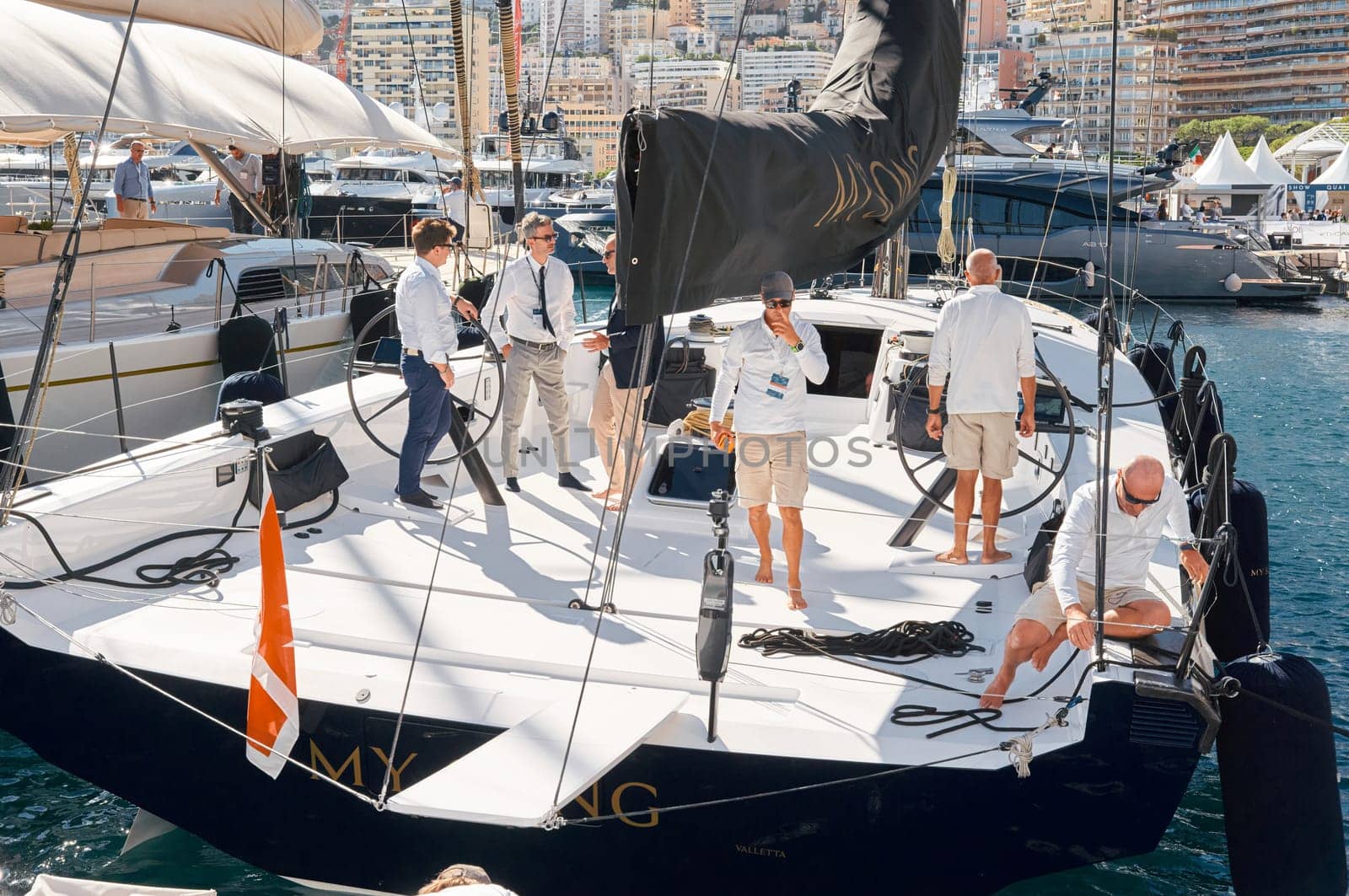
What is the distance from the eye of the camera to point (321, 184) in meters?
31.8

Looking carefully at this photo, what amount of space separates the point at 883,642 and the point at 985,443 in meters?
1.21

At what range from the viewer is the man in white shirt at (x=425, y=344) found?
5.64m

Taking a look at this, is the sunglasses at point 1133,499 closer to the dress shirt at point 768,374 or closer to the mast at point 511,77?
Answer: the dress shirt at point 768,374

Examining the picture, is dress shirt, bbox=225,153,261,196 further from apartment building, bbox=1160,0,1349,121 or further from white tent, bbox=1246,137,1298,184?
apartment building, bbox=1160,0,1349,121

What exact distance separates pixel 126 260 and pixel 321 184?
23.4 m

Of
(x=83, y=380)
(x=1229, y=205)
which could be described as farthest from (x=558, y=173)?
(x=83, y=380)

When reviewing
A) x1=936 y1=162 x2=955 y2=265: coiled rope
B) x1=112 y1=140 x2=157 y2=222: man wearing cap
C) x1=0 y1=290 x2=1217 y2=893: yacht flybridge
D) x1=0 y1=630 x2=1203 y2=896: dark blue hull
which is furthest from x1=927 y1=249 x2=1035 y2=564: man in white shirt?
x1=112 y1=140 x2=157 y2=222: man wearing cap

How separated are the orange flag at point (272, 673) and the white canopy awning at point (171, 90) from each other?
508 cm

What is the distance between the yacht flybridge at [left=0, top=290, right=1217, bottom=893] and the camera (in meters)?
3.70

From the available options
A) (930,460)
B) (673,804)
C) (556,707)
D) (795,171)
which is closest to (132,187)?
(930,460)

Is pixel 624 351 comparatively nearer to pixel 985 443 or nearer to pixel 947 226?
pixel 985 443

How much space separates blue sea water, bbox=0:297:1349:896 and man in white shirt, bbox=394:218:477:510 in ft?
6.15

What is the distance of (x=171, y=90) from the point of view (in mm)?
8625

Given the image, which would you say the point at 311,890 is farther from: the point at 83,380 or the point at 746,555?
the point at 83,380
